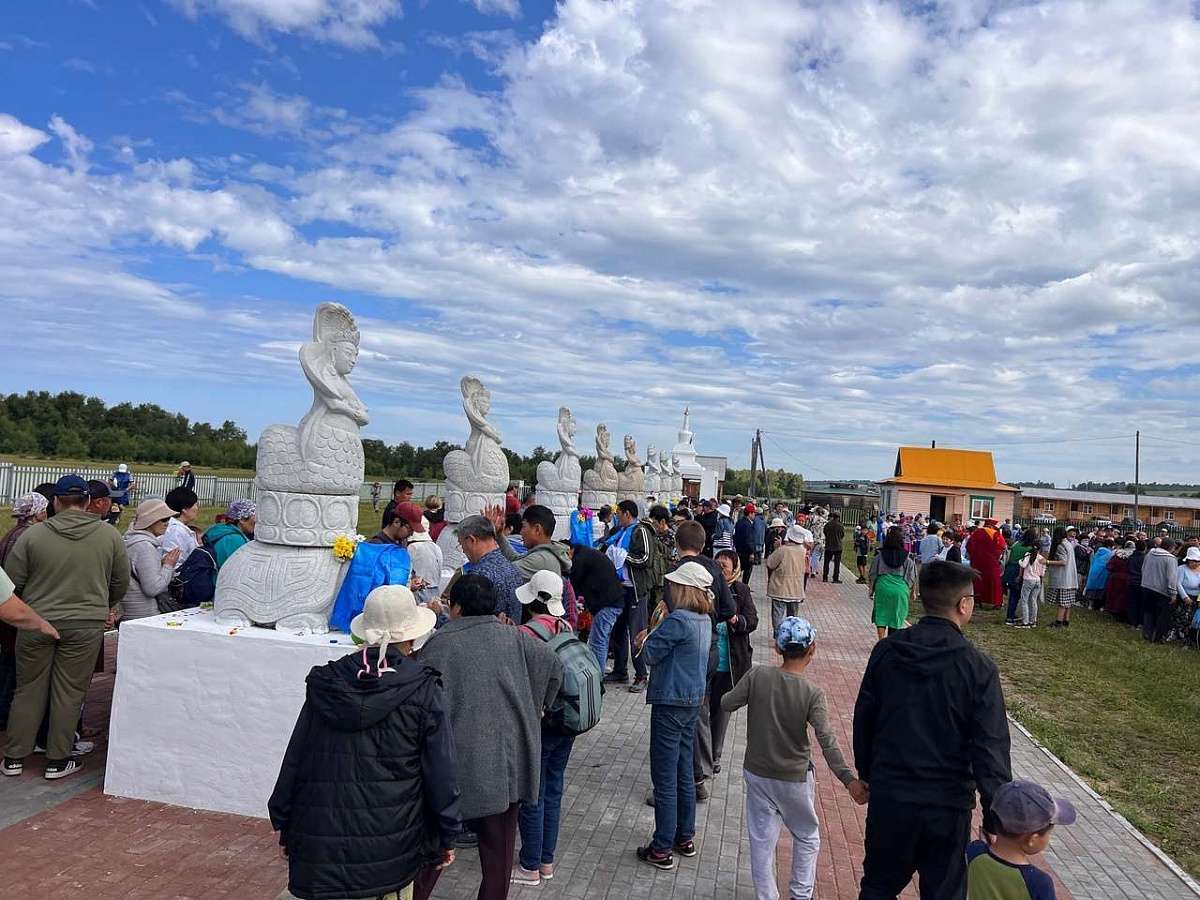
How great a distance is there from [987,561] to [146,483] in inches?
906

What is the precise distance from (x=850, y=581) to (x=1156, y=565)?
763cm

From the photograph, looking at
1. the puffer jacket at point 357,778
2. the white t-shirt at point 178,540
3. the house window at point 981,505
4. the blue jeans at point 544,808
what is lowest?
the blue jeans at point 544,808

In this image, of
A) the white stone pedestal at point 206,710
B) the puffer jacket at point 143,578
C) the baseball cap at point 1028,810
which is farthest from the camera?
the puffer jacket at point 143,578

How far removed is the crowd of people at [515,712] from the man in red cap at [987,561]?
35.7 ft

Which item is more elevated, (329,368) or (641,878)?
(329,368)

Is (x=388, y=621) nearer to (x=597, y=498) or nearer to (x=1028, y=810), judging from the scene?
(x=1028, y=810)

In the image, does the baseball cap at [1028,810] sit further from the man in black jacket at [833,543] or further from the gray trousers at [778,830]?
the man in black jacket at [833,543]

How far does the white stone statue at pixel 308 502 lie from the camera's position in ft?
16.6

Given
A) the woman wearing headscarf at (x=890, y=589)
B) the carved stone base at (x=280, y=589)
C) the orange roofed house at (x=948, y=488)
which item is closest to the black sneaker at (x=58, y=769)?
the carved stone base at (x=280, y=589)

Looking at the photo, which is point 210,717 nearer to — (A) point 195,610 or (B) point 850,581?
(A) point 195,610

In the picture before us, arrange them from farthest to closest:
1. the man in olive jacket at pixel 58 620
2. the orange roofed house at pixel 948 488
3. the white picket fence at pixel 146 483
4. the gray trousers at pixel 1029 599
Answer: the orange roofed house at pixel 948 488 < the white picket fence at pixel 146 483 < the gray trousers at pixel 1029 599 < the man in olive jacket at pixel 58 620

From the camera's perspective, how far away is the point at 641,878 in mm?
4305

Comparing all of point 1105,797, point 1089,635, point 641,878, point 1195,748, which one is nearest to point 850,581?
point 1089,635

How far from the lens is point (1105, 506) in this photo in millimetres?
51219
